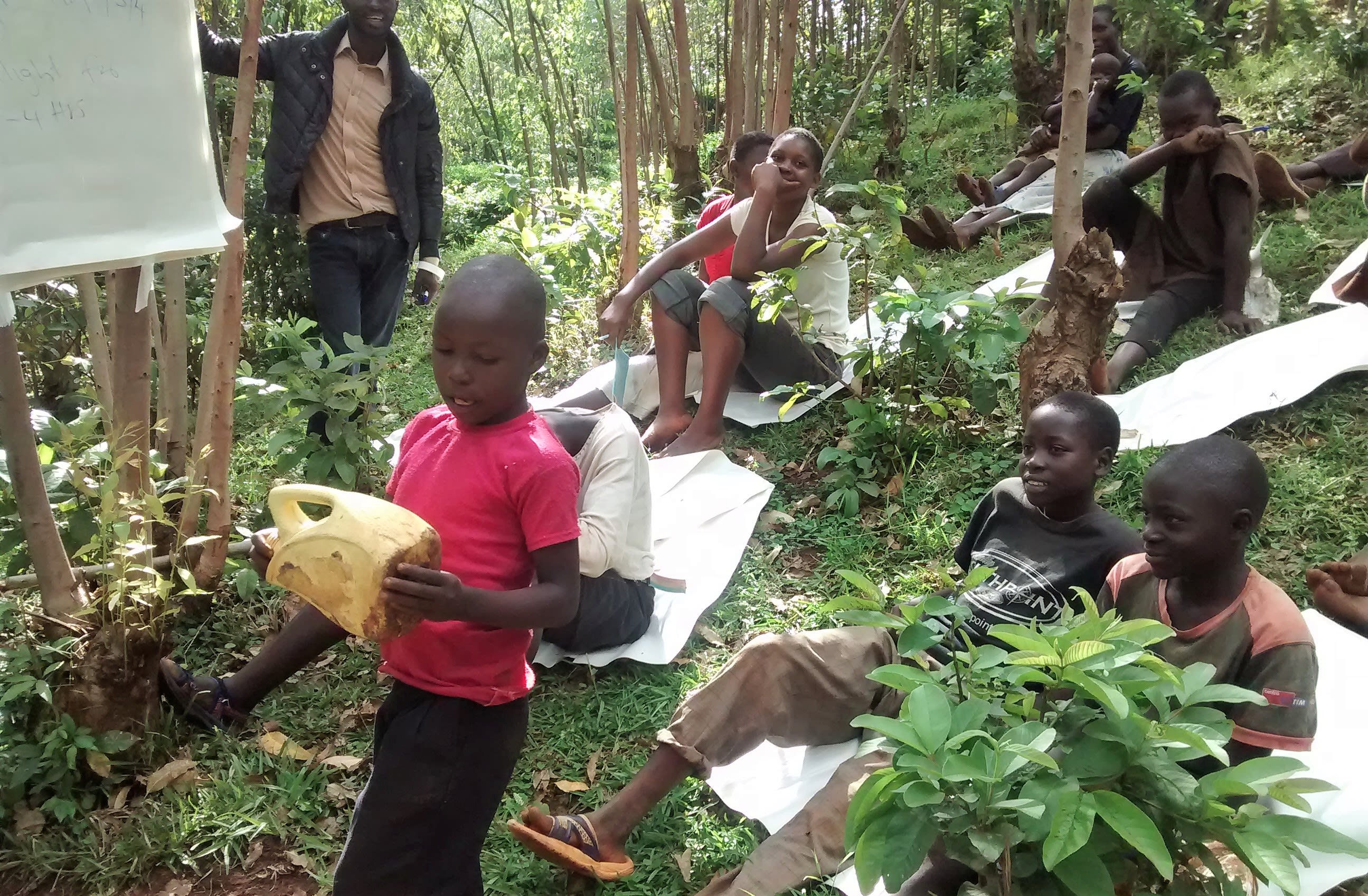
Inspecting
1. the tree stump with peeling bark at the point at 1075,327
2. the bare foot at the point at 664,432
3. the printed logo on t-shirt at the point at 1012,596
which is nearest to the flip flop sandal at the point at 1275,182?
the tree stump with peeling bark at the point at 1075,327

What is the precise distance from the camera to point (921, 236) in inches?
219

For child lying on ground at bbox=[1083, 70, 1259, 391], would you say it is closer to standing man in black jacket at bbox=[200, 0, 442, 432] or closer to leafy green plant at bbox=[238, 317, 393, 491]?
leafy green plant at bbox=[238, 317, 393, 491]

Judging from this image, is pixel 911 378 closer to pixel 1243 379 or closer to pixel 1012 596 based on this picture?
pixel 1243 379

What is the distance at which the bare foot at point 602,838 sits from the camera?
1989 mm

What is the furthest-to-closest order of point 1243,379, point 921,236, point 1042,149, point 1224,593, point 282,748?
point 1042,149
point 921,236
point 1243,379
point 282,748
point 1224,593

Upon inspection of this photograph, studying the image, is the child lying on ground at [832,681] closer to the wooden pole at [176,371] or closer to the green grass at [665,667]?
the green grass at [665,667]

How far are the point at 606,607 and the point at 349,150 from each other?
2.25 m

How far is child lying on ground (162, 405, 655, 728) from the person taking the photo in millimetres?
2494

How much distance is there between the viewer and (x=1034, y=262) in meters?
4.68

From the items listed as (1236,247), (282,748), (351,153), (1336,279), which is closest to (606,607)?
(282,748)

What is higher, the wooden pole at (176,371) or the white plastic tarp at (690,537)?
the wooden pole at (176,371)

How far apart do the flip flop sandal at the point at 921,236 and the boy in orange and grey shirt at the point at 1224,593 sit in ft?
12.4

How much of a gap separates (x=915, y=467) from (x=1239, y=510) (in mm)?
1651

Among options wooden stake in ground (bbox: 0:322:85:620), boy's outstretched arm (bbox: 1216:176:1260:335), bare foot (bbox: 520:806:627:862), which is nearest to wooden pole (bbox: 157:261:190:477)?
wooden stake in ground (bbox: 0:322:85:620)
